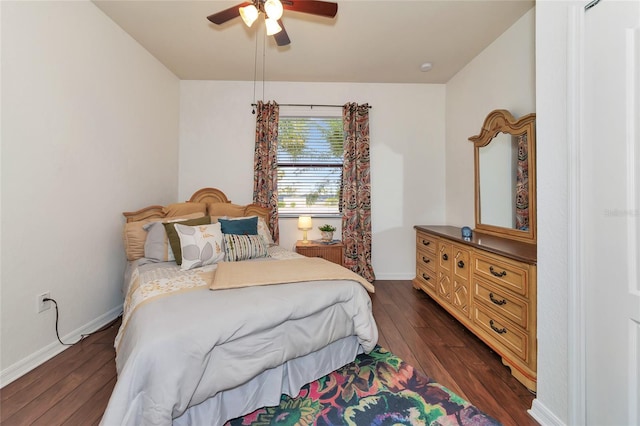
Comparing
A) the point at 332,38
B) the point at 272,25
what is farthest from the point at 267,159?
the point at 272,25

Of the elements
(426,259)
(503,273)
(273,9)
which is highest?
(273,9)

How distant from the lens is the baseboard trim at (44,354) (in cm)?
169

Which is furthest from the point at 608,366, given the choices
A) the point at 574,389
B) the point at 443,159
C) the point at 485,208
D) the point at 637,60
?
the point at 443,159

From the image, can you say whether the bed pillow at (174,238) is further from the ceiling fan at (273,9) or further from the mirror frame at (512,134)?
the mirror frame at (512,134)

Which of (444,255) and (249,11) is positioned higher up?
(249,11)

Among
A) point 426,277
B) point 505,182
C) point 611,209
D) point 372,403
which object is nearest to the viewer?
point 611,209

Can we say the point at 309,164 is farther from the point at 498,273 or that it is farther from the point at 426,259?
the point at 498,273

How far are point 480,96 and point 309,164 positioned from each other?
2227 millimetres

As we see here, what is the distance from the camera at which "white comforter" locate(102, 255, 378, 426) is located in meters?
1.11

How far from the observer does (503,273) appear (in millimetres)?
1937

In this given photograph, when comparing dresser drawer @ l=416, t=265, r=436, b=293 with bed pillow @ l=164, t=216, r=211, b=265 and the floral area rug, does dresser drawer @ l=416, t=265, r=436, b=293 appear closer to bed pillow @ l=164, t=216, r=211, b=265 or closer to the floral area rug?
the floral area rug

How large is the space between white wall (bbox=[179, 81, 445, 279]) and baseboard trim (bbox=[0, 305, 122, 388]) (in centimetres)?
184

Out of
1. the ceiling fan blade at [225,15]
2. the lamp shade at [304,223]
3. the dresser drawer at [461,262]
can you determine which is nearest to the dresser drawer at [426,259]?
the dresser drawer at [461,262]

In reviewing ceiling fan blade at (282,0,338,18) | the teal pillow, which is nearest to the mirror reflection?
ceiling fan blade at (282,0,338,18)
